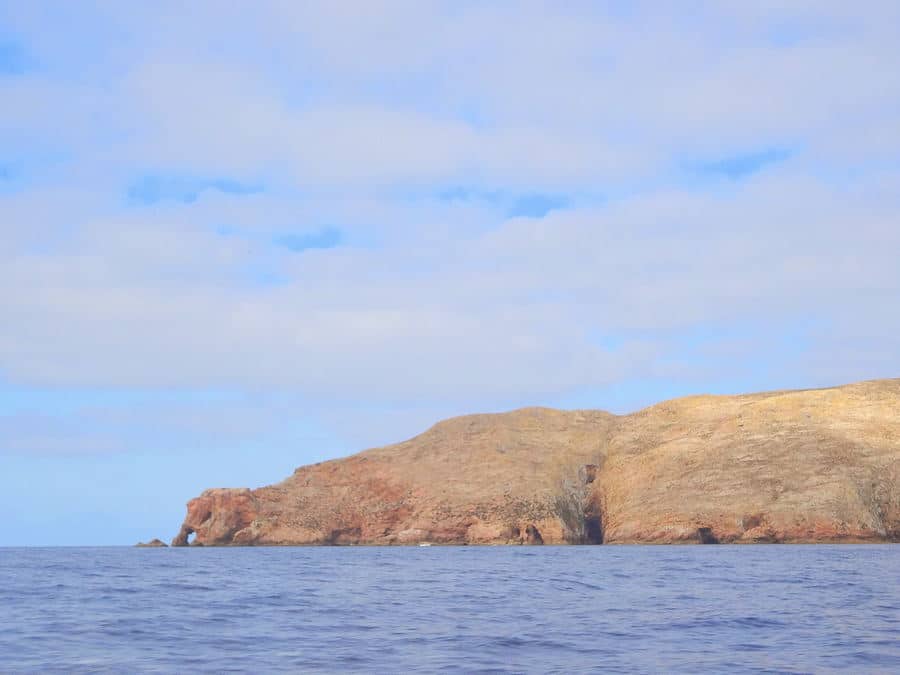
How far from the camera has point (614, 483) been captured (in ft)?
452

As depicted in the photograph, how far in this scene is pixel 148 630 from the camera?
25.5 meters

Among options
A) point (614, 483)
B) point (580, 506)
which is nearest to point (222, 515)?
point (580, 506)

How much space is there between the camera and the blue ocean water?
771 inches

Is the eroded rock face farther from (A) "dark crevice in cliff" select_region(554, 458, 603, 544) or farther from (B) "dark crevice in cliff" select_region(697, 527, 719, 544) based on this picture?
(B) "dark crevice in cliff" select_region(697, 527, 719, 544)

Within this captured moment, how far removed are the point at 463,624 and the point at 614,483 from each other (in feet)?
376

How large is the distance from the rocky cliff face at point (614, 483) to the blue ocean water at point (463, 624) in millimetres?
72483

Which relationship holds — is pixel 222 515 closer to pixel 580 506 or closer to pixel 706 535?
pixel 580 506

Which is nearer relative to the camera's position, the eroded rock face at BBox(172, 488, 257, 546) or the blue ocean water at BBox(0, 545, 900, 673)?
the blue ocean water at BBox(0, 545, 900, 673)

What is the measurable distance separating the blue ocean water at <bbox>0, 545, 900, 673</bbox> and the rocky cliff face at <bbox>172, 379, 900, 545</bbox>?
7248cm

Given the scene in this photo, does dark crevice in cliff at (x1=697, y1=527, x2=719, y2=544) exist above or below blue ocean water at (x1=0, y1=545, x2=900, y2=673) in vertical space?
above

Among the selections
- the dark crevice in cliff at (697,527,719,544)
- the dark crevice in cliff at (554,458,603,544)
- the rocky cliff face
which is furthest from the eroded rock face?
the dark crevice in cliff at (697,527,719,544)

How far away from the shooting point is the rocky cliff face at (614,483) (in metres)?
116

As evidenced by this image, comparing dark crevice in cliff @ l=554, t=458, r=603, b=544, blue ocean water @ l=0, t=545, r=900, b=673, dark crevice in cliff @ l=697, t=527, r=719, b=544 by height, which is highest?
dark crevice in cliff @ l=554, t=458, r=603, b=544

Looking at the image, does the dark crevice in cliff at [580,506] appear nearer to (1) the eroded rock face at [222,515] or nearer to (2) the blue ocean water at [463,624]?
(1) the eroded rock face at [222,515]
